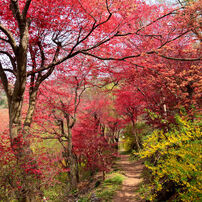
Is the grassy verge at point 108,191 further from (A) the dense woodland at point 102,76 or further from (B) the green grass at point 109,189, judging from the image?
(A) the dense woodland at point 102,76

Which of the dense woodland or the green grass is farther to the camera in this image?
the green grass

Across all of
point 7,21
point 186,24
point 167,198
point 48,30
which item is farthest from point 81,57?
point 167,198

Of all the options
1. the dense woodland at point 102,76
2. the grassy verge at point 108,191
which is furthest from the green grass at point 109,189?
the dense woodland at point 102,76

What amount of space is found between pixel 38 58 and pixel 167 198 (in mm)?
6175

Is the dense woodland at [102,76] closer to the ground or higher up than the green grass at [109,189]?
higher up

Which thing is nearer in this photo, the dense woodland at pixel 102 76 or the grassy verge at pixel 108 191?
the dense woodland at pixel 102 76

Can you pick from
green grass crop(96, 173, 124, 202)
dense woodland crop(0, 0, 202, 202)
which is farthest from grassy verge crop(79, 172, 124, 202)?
dense woodland crop(0, 0, 202, 202)

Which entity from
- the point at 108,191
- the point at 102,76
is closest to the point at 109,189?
the point at 108,191

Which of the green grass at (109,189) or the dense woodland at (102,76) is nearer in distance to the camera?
the dense woodland at (102,76)

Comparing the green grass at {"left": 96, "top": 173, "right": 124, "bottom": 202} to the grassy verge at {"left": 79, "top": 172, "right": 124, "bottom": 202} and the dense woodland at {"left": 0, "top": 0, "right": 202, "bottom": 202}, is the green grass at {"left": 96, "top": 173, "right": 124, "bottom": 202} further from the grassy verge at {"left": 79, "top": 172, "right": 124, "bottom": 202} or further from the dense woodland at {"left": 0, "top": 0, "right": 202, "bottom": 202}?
the dense woodland at {"left": 0, "top": 0, "right": 202, "bottom": 202}

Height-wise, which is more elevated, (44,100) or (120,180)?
(44,100)

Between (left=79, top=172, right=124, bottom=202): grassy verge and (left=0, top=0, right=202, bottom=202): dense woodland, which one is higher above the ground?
(left=0, top=0, right=202, bottom=202): dense woodland

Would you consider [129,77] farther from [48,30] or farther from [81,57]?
[48,30]

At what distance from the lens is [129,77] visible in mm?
8148
